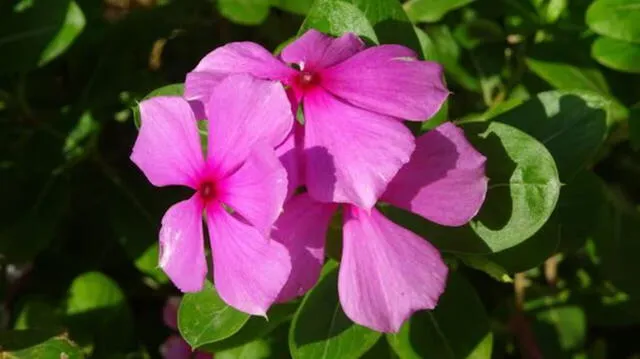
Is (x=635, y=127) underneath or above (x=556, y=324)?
above

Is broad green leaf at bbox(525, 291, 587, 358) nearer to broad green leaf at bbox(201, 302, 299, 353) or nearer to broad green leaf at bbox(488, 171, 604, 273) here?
broad green leaf at bbox(488, 171, 604, 273)

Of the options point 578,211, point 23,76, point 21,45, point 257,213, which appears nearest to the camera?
point 257,213

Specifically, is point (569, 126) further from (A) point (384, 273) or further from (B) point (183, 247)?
(B) point (183, 247)

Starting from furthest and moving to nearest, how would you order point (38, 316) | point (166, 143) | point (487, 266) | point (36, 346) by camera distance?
1. point (38, 316)
2. point (36, 346)
3. point (487, 266)
4. point (166, 143)

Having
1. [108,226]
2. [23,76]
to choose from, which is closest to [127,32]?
[23,76]

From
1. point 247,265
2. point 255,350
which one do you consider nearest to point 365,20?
point 247,265

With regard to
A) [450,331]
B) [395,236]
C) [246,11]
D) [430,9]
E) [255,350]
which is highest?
[395,236]

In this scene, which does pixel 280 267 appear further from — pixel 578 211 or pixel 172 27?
pixel 172 27
